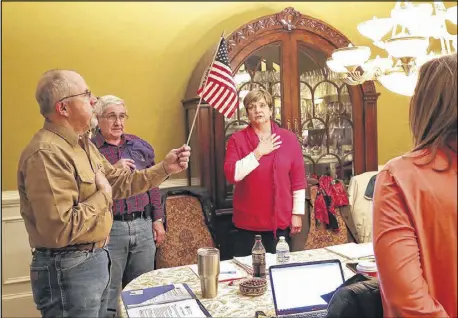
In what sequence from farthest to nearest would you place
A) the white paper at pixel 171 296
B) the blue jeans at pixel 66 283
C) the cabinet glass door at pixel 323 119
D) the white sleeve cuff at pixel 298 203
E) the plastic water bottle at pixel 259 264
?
the cabinet glass door at pixel 323 119
the white sleeve cuff at pixel 298 203
the plastic water bottle at pixel 259 264
the blue jeans at pixel 66 283
the white paper at pixel 171 296

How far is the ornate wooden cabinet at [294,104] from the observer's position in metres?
3.16

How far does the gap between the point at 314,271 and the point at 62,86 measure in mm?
1168

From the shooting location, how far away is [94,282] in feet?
6.00

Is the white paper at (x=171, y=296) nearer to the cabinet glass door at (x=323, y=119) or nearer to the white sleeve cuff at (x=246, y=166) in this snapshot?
the white sleeve cuff at (x=246, y=166)

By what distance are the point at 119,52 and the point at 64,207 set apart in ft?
6.45

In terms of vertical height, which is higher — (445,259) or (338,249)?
(445,259)

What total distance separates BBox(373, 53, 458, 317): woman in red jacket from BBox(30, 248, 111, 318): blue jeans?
1223 mm

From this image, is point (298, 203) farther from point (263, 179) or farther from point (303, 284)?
point (303, 284)

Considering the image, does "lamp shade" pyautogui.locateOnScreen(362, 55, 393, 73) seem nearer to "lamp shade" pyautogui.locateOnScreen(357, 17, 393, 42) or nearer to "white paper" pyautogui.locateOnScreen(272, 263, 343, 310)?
"lamp shade" pyautogui.locateOnScreen(357, 17, 393, 42)

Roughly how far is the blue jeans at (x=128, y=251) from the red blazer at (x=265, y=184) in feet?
1.72

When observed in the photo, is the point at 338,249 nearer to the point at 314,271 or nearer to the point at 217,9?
the point at 314,271

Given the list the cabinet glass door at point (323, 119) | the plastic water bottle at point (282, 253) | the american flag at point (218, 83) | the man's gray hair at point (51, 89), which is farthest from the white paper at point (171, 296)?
the cabinet glass door at point (323, 119)

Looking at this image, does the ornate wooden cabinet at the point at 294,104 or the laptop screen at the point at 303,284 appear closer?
the laptop screen at the point at 303,284

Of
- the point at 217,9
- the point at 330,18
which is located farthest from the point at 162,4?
the point at 330,18
